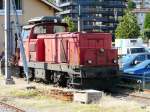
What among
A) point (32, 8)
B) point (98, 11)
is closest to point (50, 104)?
point (32, 8)

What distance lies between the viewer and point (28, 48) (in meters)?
26.8

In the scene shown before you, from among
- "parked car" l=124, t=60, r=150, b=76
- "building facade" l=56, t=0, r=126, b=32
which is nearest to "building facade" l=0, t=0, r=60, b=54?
"parked car" l=124, t=60, r=150, b=76

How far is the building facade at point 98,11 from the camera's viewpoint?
145250mm

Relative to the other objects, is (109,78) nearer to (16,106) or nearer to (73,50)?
(73,50)

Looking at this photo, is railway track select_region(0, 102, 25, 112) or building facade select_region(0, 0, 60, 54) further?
building facade select_region(0, 0, 60, 54)

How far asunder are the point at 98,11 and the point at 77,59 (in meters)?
129

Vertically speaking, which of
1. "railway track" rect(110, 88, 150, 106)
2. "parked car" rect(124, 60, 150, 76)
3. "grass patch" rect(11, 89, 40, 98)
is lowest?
"railway track" rect(110, 88, 150, 106)

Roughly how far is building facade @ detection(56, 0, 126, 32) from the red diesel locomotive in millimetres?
117935

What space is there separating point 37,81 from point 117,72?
19.0 ft

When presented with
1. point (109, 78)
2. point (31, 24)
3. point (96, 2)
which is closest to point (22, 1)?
point (31, 24)

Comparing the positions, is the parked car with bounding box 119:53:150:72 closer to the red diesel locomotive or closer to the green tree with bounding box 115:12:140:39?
the red diesel locomotive

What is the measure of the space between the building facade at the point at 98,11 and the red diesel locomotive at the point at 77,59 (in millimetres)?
117935

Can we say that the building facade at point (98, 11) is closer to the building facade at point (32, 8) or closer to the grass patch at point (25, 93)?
the building facade at point (32, 8)

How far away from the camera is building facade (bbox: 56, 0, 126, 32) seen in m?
145
